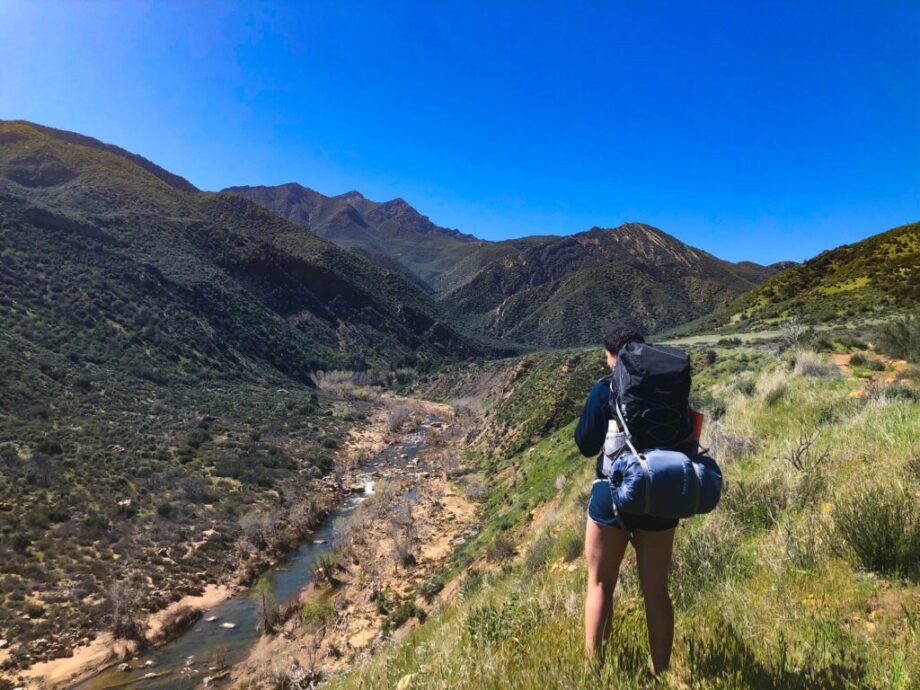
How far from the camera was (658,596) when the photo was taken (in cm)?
261

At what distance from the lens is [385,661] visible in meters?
4.65

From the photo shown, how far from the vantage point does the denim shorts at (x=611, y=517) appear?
2.58 meters

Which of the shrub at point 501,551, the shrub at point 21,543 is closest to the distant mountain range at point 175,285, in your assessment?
the shrub at point 21,543

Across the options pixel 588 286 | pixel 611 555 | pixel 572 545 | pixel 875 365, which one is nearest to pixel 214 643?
pixel 572 545

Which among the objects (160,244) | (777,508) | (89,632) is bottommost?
(89,632)

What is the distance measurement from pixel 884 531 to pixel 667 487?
2120 millimetres

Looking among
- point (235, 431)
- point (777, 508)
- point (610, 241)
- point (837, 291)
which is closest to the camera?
point (777, 508)

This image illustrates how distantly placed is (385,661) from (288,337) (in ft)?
237

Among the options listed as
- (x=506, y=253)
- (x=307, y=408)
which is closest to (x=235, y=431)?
(x=307, y=408)

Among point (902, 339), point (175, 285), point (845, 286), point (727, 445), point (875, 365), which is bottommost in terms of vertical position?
point (727, 445)

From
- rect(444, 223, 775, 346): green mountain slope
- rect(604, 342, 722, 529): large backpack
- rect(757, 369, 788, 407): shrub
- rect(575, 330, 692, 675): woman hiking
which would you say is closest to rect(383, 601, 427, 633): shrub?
rect(757, 369, 788, 407): shrub

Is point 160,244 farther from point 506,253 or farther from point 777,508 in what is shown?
point 506,253

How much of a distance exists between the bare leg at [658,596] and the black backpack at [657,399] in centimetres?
49

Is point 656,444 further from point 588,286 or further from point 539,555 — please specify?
point 588,286
